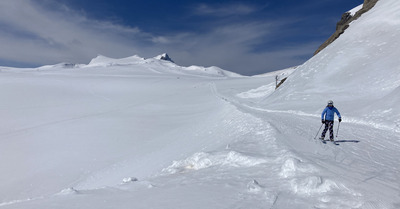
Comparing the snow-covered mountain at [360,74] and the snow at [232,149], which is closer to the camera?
the snow at [232,149]

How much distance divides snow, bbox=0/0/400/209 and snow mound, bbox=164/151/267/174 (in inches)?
1.6

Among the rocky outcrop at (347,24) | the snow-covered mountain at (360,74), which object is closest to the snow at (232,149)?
the snow-covered mountain at (360,74)

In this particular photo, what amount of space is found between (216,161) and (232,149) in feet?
3.75

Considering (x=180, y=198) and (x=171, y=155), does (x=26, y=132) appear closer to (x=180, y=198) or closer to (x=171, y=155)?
(x=171, y=155)

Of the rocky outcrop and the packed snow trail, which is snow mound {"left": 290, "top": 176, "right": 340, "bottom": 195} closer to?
the packed snow trail

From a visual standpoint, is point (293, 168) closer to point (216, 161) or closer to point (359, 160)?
point (216, 161)

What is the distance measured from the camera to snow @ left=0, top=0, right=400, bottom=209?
5.35 m

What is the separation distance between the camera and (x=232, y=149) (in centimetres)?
921

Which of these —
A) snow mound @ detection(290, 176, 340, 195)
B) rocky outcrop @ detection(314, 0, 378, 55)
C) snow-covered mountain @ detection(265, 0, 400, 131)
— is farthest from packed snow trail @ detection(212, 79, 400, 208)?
rocky outcrop @ detection(314, 0, 378, 55)

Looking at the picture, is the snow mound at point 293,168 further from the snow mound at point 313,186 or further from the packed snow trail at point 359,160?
the snow mound at point 313,186

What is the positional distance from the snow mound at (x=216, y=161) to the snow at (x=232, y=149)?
0.04 m

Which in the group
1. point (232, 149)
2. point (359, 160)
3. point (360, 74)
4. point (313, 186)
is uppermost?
point (360, 74)

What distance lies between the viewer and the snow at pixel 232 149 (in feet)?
17.5

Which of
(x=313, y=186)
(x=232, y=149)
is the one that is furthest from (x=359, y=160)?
Answer: (x=232, y=149)
